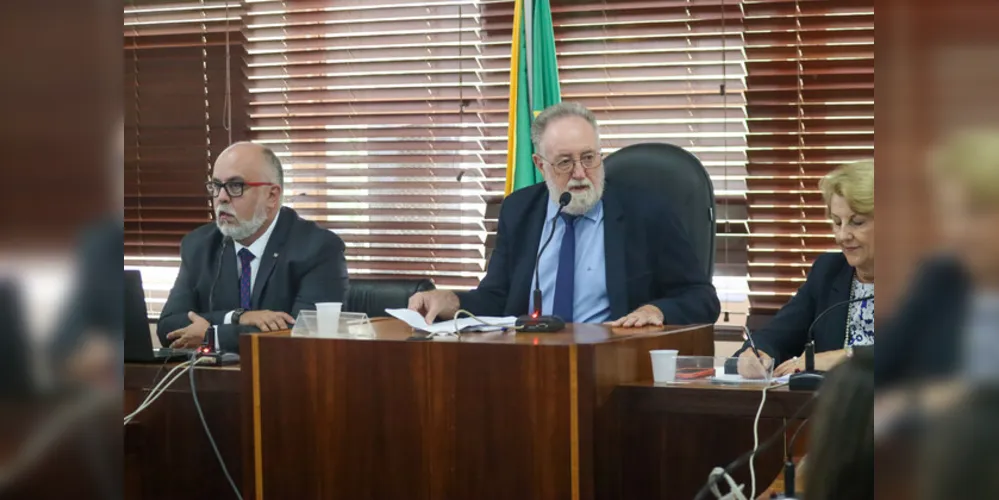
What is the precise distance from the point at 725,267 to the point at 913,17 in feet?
12.1

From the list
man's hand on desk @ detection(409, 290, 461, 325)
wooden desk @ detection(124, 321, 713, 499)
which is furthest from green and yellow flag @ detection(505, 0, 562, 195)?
wooden desk @ detection(124, 321, 713, 499)

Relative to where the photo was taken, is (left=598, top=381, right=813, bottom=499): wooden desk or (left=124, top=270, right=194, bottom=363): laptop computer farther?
(left=124, top=270, right=194, bottom=363): laptop computer

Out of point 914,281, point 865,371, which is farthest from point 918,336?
point 865,371

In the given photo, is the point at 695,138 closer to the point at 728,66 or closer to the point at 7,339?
the point at 728,66

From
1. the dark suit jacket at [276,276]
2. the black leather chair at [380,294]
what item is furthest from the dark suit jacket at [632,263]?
the dark suit jacket at [276,276]

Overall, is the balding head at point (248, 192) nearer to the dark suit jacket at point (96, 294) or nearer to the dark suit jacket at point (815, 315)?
the dark suit jacket at point (815, 315)

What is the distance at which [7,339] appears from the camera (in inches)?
15.2

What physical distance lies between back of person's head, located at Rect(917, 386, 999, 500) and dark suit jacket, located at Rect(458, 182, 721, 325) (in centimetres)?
244

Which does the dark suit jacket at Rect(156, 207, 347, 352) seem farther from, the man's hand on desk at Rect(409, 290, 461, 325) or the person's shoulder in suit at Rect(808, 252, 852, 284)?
the person's shoulder in suit at Rect(808, 252, 852, 284)

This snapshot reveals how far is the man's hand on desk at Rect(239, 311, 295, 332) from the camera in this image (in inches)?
99.0

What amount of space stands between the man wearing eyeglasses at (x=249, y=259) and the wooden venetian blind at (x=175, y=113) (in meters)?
1.45

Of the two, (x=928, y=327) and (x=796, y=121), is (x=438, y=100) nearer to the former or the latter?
(x=796, y=121)

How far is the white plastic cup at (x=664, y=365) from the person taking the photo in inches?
82.6

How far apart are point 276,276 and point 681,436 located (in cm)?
144
